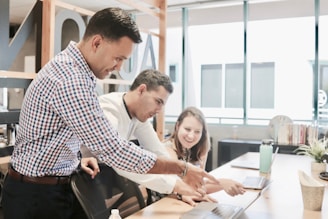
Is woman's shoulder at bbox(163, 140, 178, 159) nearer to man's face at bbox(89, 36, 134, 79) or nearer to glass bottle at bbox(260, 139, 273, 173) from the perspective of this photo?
glass bottle at bbox(260, 139, 273, 173)

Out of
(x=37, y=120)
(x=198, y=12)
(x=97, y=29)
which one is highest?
(x=198, y=12)

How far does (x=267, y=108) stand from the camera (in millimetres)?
5324

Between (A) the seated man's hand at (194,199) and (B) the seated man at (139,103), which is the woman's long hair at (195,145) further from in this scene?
(A) the seated man's hand at (194,199)

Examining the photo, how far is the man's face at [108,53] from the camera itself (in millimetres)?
1277

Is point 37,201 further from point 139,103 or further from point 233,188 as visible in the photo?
point 233,188

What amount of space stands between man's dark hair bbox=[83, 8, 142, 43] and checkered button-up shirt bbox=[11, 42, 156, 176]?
0.39ft

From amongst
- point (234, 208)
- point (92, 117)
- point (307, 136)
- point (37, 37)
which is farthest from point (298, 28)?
point (92, 117)

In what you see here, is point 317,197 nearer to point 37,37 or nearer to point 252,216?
point 252,216

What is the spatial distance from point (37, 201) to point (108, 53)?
2.08 feet

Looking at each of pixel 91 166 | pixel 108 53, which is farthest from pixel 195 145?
pixel 108 53

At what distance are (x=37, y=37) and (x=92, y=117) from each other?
1675 mm

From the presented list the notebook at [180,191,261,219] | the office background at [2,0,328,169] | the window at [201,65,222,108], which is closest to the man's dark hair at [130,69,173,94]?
the notebook at [180,191,261,219]

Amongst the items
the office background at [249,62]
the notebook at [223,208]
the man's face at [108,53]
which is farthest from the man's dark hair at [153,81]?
the office background at [249,62]

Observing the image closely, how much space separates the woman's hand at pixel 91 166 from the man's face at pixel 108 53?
1.30 ft
